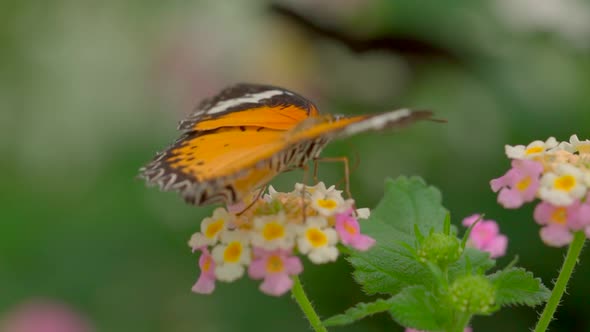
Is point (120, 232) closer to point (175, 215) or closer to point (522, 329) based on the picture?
point (175, 215)

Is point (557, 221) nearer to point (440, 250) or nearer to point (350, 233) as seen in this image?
point (440, 250)

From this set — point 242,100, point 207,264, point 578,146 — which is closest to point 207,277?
point 207,264

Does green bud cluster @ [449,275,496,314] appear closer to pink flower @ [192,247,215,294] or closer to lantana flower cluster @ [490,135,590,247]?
lantana flower cluster @ [490,135,590,247]

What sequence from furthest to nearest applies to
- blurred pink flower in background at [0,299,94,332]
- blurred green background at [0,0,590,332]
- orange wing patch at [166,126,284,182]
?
1. blurred green background at [0,0,590,332]
2. blurred pink flower in background at [0,299,94,332]
3. orange wing patch at [166,126,284,182]

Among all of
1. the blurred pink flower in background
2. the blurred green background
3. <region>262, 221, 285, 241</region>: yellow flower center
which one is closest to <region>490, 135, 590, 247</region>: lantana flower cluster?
<region>262, 221, 285, 241</region>: yellow flower center

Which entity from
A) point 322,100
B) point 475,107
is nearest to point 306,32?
point 322,100
